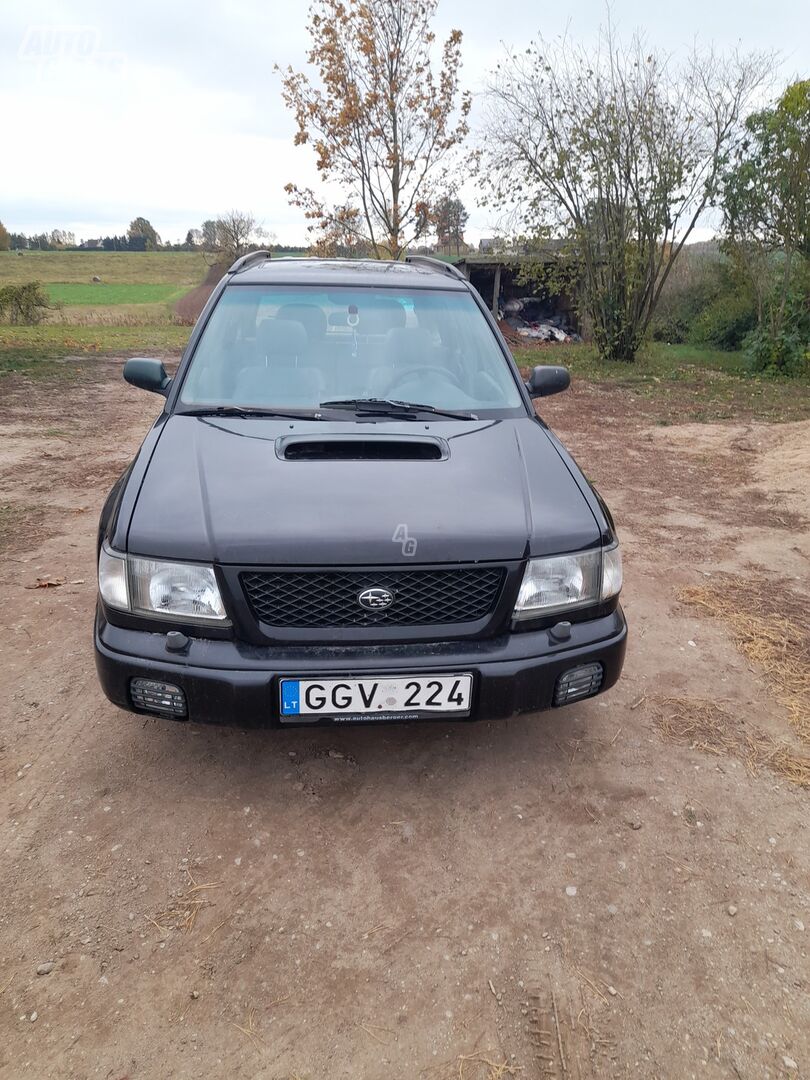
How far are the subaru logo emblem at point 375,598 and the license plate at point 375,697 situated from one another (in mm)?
223

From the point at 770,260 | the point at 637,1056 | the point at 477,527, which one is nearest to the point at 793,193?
the point at 770,260

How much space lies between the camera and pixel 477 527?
2309 millimetres

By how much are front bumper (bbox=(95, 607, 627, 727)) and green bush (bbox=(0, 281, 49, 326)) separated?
78.0ft

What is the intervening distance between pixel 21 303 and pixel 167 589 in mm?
24099

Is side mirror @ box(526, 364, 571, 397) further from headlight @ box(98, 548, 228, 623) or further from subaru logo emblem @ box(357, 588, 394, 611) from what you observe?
headlight @ box(98, 548, 228, 623)

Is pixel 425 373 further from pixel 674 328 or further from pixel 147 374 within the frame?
pixel 674 328

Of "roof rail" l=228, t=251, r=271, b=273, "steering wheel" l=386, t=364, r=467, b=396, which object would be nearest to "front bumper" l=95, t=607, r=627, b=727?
"steering wheel" l=386, t=364, r=467, b=396

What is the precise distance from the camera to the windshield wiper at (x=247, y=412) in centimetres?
297

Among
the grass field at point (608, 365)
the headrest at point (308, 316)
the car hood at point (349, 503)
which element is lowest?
the grass field at point (608, 365)

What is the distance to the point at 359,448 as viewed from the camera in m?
2.69

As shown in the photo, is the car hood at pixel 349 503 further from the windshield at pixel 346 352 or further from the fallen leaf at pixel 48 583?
the fallen leaf at pixel 48 583

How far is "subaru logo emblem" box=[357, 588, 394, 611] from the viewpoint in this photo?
7.34ft

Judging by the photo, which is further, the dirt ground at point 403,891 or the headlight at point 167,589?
the headlight at point 167,589

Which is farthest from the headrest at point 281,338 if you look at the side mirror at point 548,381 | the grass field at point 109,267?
the grass field at point 109,267
